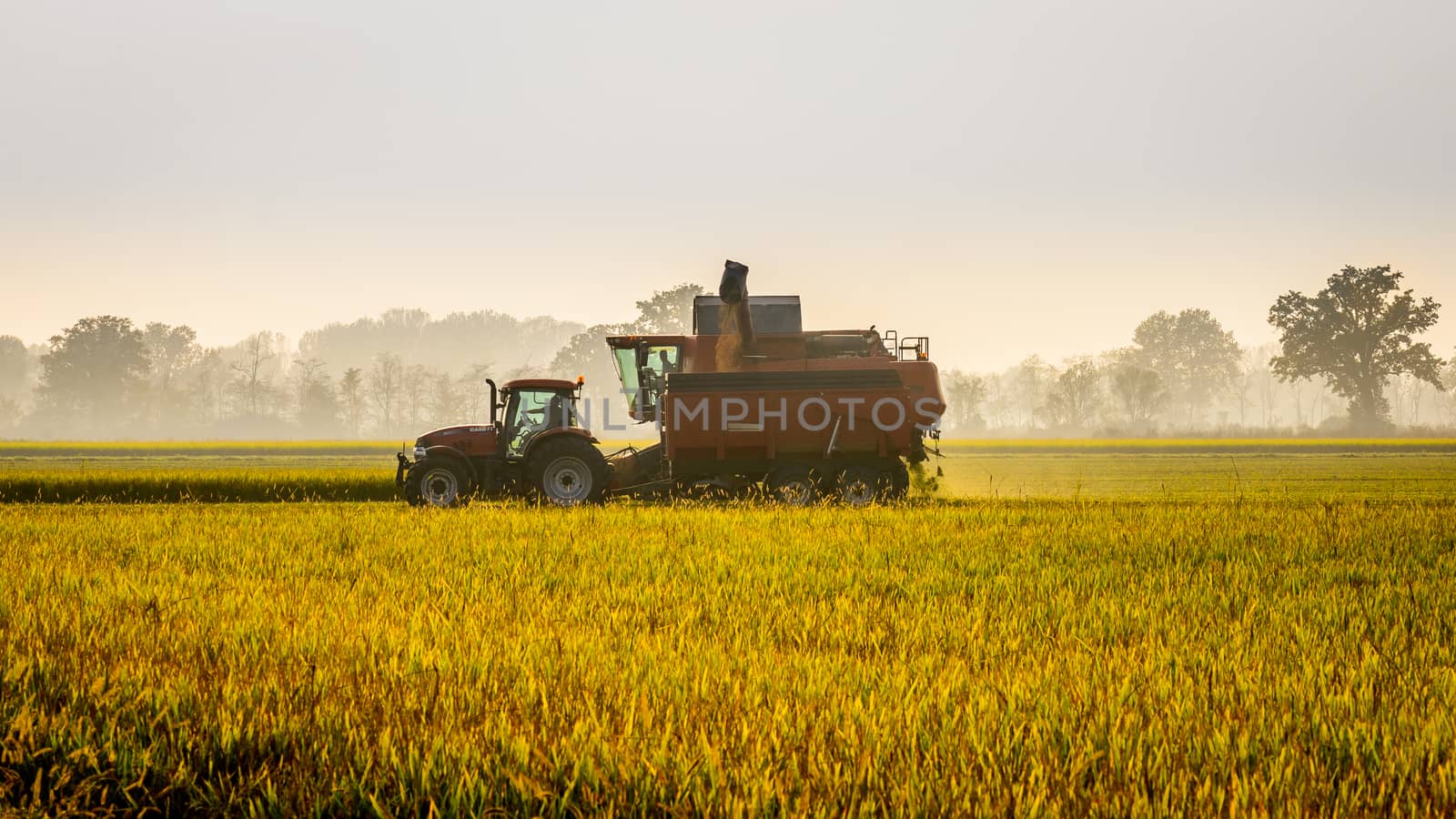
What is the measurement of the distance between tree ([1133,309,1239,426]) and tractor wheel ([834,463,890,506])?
12335 centimetres

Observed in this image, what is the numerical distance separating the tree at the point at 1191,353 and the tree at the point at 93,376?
13057cm

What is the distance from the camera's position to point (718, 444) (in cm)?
1817

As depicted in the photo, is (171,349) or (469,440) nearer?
(469,440)

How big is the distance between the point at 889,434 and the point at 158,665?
571 inches

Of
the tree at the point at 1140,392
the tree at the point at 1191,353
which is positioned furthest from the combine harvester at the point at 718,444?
the tree at the point at 1191,353

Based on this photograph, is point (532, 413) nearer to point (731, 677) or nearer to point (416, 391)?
point (731, 677)

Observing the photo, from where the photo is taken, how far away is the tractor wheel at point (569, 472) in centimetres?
1766

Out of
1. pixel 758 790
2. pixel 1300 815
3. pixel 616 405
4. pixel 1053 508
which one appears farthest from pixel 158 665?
pixel 616 405

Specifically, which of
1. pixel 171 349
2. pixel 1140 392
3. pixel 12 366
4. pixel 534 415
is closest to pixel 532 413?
pixel 534 415

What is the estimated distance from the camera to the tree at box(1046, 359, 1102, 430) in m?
118

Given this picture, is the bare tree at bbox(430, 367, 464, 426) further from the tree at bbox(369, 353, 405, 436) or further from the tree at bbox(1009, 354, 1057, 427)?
the tree at bbox(1009, 354, 1057, 427)

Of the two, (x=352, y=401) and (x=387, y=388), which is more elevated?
(x=387, y=388)

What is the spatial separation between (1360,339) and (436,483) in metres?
94.7

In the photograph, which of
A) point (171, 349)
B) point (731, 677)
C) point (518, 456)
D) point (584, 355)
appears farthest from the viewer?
point (171, 349)
